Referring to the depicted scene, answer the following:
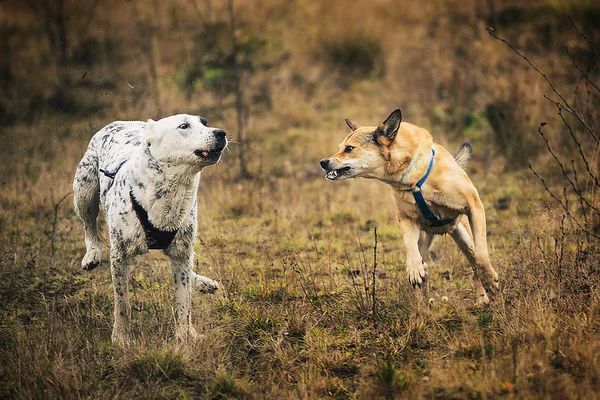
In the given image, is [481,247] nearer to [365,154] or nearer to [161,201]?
[365,154]

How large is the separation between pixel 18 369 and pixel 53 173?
5772mm

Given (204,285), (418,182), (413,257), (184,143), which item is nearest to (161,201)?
(184,143)

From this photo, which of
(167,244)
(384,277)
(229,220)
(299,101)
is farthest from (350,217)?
(299,101)

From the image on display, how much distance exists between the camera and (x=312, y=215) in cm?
823

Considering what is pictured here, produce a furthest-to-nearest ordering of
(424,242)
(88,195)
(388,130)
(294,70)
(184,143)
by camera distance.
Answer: (294,70) < (424,242) < (88,195) < (388,130) < (184,143)

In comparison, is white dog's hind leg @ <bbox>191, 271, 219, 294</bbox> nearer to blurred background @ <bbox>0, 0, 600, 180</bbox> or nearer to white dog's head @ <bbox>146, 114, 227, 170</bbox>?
white dog's head @ <bbox>146, 114, 227, 170</bbox>

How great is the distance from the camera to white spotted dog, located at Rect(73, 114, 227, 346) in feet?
15.1

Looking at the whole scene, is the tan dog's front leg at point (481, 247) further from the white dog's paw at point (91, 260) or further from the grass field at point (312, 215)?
the white dog's paw at point (91, 260)

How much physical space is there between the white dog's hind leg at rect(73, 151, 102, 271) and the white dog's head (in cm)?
139

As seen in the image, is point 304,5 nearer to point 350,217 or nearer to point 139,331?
point 350,217

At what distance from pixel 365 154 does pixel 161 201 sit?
1.90 m

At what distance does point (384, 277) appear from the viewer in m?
→ 6.19

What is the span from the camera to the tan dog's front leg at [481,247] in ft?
16.5

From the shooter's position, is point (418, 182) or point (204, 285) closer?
point (418, 182)
